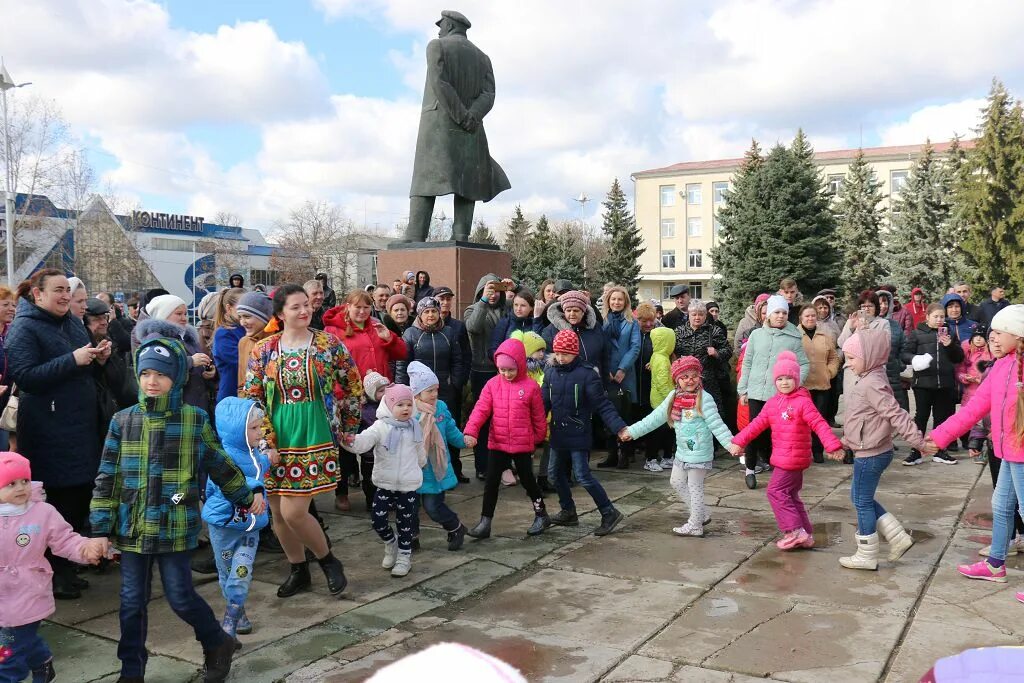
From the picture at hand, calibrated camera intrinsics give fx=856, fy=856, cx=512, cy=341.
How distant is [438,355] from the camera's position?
25.8 feet

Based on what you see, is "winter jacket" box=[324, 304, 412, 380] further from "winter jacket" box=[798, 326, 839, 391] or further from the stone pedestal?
"winter jacket" box=[798, 326, 839, 391]

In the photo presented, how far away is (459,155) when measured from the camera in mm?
11477

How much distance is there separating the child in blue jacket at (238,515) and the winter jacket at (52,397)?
1244 millimetres

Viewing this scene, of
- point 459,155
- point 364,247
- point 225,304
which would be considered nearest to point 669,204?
point 364,247

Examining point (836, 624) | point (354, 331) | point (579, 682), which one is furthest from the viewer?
point (354, 331)

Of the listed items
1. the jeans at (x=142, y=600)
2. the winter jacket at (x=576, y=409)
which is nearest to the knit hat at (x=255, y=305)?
the jeans at (x=142, y=600)

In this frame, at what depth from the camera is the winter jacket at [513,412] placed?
6.30 meters

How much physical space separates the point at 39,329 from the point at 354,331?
2.55m

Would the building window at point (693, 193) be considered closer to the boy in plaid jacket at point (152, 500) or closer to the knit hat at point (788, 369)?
the knit hat at point (788, 369)

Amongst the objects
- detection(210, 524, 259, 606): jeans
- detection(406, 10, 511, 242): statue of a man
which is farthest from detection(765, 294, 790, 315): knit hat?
detection(210, 524, 259, 606): jeans

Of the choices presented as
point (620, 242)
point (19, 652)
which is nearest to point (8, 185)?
point (620, 242)

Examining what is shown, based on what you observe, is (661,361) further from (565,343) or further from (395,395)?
(395,395)

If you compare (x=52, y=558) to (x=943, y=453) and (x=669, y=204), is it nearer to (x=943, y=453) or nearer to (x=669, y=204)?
(x=943, y=453)

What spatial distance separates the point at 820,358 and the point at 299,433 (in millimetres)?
6636
